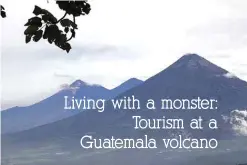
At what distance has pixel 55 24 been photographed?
3.16 meters

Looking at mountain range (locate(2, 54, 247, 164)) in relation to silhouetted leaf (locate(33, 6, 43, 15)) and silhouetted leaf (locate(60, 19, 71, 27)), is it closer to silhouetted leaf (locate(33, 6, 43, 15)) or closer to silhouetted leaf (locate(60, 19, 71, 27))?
silhouetted leaf (locate(60, 19, 71, 27))

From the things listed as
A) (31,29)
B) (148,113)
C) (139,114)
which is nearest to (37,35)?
(31,29)

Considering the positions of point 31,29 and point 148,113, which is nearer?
point 31,29

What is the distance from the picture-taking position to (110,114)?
19212 cm

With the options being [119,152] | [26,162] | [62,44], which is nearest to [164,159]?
[119,152]

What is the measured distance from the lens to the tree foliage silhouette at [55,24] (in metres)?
3.13

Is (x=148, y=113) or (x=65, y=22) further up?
(x=148, y=113)

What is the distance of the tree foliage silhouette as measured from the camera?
10.3 ft

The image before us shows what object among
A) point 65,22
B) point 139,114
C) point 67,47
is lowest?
point 67,47

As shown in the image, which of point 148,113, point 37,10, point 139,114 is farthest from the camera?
point 139,114

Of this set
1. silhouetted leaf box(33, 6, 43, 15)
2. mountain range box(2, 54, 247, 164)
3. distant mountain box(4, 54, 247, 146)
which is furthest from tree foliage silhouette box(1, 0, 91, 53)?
distant mountain box(4, 54, 247, 146)

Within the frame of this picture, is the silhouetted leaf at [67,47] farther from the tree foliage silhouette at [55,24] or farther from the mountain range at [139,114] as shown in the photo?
the mountain range at [139,114]

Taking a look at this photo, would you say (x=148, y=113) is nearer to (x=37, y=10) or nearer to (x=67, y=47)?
(x=67, y=47)

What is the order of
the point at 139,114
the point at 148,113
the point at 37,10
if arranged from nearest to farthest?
the point at 37,10 → the point at 148,113 → the point at 139,114
